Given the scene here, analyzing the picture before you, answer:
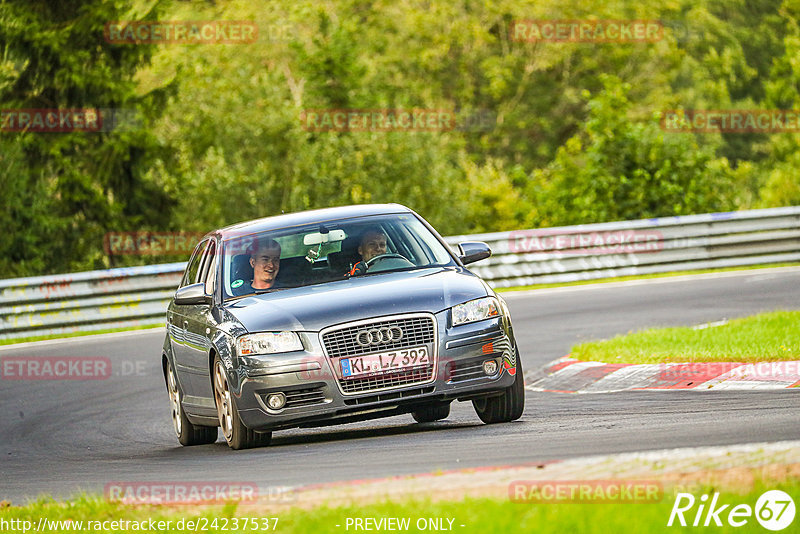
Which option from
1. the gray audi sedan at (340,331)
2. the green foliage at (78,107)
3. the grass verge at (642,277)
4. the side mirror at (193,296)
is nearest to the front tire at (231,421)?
the gray audi sedan at (340,331)

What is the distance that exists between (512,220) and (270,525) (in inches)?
1641

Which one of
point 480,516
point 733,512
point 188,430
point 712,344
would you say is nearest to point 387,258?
point 188,430

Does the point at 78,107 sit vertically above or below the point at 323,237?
below

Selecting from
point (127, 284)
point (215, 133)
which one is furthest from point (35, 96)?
point (127, 284)

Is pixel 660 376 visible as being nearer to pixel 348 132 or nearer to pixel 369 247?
pixel 369 247

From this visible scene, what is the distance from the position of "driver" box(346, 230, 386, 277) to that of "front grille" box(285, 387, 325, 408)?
1297mm

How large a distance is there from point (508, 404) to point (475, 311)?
81 cm

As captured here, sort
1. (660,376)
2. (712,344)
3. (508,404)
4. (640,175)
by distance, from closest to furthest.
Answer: (508,404)
(660,376)
(712,344)
(640,175)

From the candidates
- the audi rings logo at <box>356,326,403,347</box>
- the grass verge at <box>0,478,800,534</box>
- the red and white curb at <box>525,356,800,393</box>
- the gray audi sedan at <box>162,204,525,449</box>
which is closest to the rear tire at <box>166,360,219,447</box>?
the gray audi sedan at <box>162,204,525,449</box>

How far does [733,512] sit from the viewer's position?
4930 millimetres

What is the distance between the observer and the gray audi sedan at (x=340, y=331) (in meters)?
8.74

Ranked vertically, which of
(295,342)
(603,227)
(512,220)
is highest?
(295,342)

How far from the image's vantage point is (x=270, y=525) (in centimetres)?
550

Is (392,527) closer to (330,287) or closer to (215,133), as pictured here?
(330,287)
